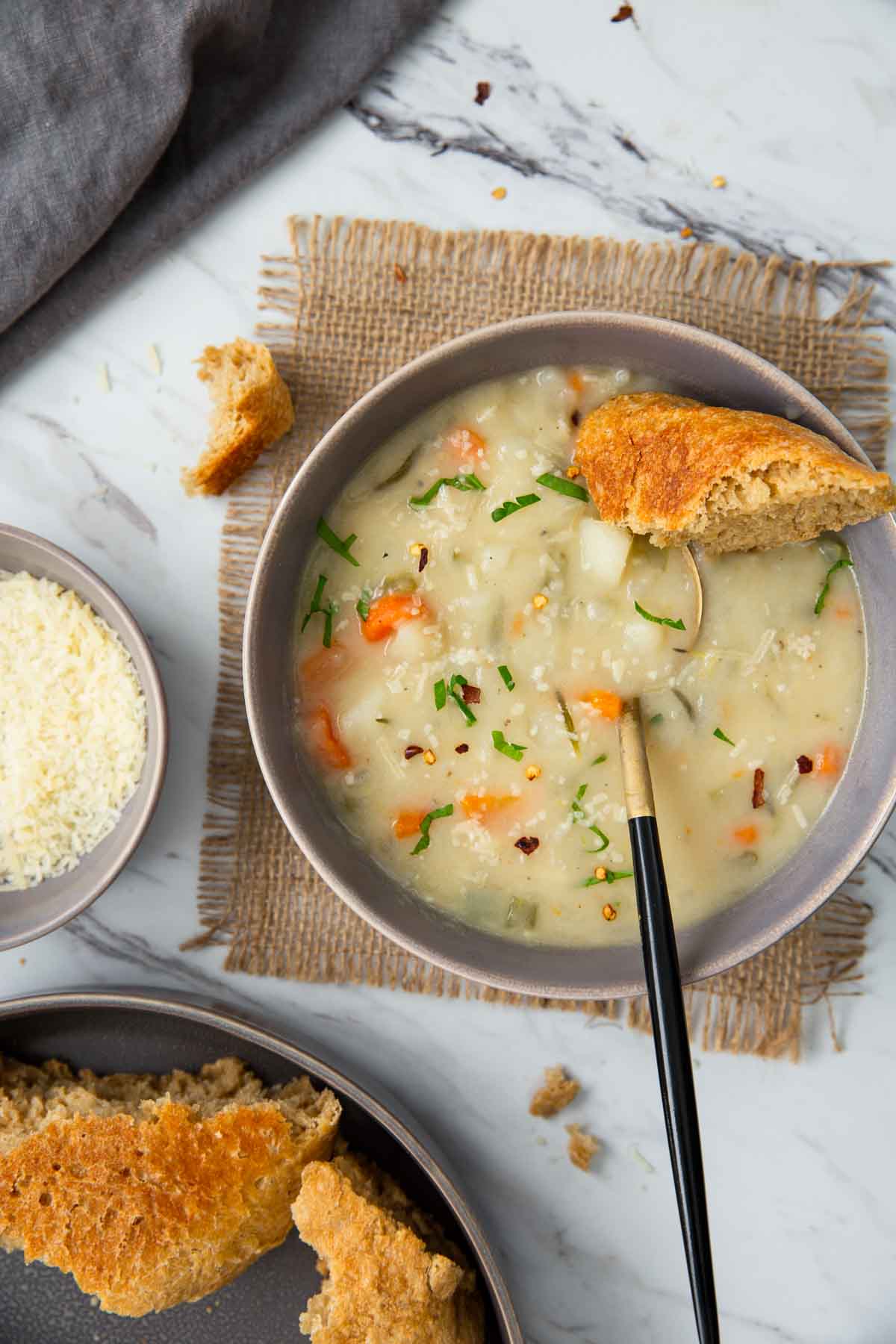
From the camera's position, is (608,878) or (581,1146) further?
(581,1146)

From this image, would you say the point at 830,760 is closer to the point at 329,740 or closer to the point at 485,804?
the point at 485,804

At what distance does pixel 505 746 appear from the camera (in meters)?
2.33

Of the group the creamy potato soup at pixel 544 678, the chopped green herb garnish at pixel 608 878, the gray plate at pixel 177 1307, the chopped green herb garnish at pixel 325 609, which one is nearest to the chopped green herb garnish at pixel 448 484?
the creamy potato soup at pixel 544 678

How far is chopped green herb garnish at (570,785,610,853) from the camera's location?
2342 millimetres

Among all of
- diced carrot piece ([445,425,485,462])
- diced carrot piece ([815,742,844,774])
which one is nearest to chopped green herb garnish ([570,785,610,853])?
diced carrot piece ([815,742,844,774])

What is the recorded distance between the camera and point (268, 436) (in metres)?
2.53

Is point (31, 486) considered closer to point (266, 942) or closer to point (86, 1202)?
point (266, 942)

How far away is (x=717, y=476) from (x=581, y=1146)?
5.19 feet

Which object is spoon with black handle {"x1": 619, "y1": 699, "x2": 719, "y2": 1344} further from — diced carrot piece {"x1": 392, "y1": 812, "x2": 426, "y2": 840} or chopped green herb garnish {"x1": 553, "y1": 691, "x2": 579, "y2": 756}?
diced carrot piece {"x1": 392, "y1": 812, "x2": 426, "y2": 840}

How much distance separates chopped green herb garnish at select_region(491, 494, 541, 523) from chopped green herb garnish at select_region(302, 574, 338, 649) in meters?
0.38

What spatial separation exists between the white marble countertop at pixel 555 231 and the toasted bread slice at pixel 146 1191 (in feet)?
0.99

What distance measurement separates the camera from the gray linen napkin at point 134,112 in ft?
8.12

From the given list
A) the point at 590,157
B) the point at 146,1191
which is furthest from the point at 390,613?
the point at 146,1191

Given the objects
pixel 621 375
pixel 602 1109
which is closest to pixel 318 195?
pixel 621 375
